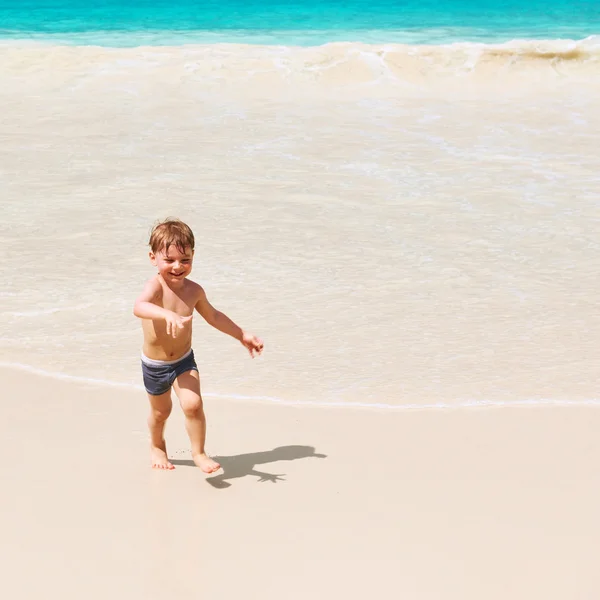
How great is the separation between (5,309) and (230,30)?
20.2 meters

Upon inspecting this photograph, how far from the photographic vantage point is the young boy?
334 centimetres

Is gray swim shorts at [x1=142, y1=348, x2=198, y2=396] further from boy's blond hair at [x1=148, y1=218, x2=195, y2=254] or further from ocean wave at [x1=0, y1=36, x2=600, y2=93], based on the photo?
ocean wave at [x1=0, y1=36, x2=600, y2=93]

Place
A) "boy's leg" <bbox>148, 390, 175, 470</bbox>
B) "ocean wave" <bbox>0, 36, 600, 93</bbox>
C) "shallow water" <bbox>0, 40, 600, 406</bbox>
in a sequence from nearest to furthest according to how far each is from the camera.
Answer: "boy's leg" <bbox>148, 390, 175, 470</bbox>
"shallow water" <bbox>0, 40, 600, 406</bbox>
"ocean wave" <bbox>0, 36, 600, 93</bbox>

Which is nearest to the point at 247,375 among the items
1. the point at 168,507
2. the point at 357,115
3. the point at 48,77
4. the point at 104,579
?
the point at 168,507

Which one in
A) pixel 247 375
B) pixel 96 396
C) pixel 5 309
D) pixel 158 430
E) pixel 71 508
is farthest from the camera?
pixel 5 309

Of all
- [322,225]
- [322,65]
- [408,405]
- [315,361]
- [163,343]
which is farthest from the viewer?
[322,65]

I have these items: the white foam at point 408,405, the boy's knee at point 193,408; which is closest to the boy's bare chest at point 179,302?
the boy's knee at point 193,408

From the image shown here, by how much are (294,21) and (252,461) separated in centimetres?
2385

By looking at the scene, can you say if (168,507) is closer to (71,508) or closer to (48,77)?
(71,508)

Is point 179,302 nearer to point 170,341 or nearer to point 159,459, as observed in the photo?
point 170,341

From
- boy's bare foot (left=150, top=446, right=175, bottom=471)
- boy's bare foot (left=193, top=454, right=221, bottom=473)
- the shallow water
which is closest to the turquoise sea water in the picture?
the shallow water

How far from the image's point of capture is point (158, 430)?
3420 millimetres

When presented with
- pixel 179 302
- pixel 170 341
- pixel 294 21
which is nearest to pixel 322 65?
pixel 179 302

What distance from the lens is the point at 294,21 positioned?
2605cm
